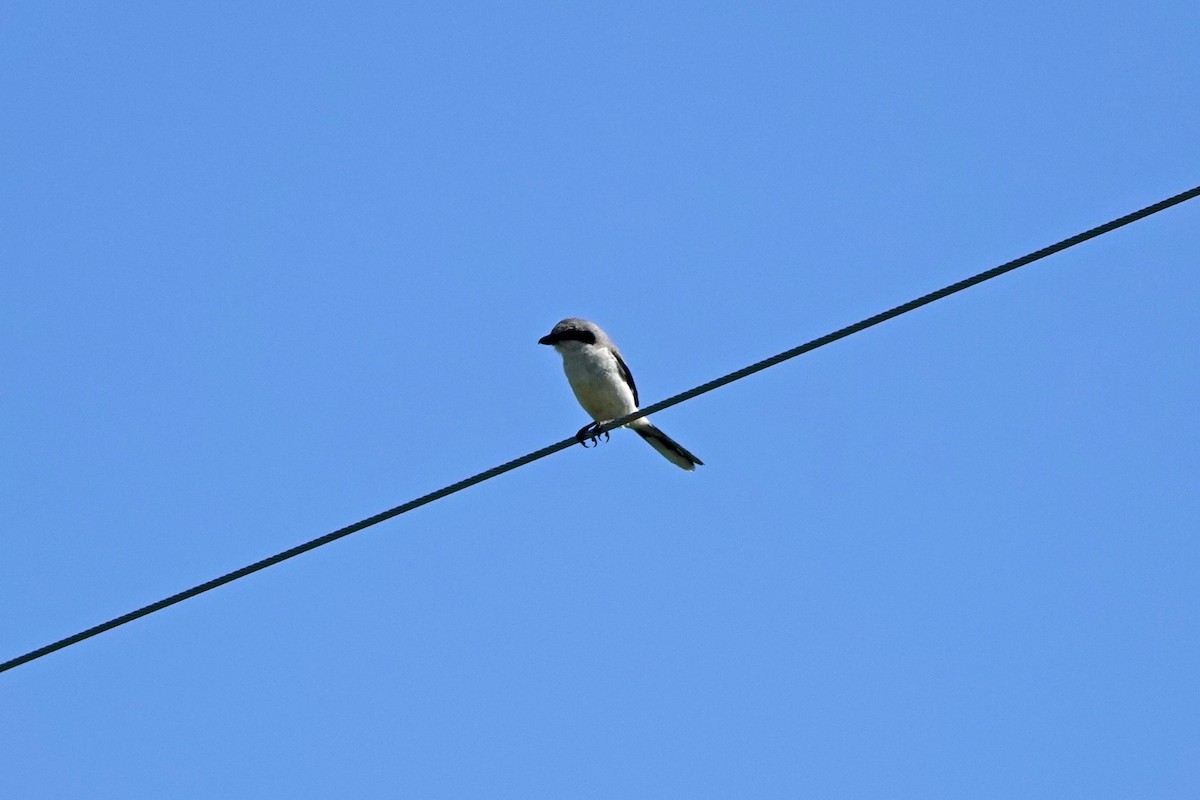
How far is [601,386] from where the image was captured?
471 inches

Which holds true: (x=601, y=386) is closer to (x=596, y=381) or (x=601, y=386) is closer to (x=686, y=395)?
(x=596, y=381)

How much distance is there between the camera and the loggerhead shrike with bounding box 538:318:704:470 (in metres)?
11.9

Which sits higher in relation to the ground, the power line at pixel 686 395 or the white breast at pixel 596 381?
Result: the white breast at pixel 596 381

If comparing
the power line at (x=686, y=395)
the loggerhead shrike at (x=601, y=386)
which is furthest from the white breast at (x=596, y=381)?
the power line at (x=686, y=395)

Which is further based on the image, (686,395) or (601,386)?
(601,386)

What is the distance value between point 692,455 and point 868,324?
212 inches

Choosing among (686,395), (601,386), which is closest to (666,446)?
(601,386)

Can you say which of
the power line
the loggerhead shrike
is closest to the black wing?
the loggerhead shrike

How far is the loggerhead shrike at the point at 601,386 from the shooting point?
470 inches

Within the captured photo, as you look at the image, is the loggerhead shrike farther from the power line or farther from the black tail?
the power line

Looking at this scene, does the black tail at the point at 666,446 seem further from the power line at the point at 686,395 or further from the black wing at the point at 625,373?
the power line at the point at 686,395

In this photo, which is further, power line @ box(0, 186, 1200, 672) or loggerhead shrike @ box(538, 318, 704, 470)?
loggerhead shrike @ box(538, 318, 704, 470)

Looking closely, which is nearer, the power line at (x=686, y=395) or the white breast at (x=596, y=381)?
the power line at (x=686, y=395)

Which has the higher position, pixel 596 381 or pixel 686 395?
pixel 596 381
